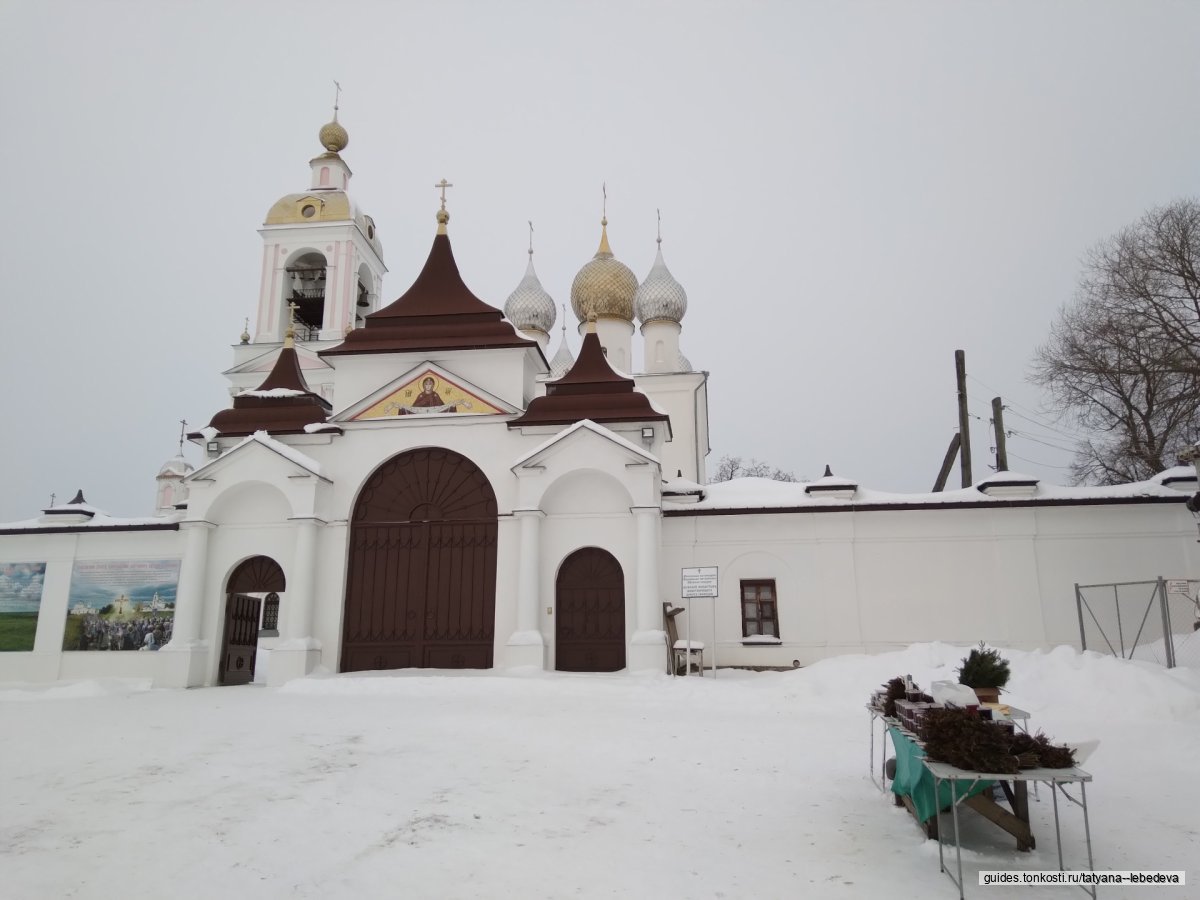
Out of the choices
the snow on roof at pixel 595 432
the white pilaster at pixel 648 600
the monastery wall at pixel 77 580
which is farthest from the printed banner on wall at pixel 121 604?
the white pilaster at pixel 648 600

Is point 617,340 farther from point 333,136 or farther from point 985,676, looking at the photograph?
point 985,676

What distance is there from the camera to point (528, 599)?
54.5ft

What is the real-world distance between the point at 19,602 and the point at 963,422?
26847mm

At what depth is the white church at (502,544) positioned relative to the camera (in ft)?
55.9

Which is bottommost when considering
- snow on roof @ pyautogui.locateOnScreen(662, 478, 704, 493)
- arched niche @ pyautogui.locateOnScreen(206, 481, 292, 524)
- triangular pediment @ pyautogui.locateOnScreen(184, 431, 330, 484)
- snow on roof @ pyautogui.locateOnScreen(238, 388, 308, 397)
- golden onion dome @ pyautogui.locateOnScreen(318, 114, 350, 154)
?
arched niche @ pyautogui.locateOnScreen(206, 481, 292, 524)

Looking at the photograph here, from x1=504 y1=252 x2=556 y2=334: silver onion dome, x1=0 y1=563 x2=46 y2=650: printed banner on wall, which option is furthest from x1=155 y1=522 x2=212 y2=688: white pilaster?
x1=504 y1=252 x2=556 y2=334: silver onion dome

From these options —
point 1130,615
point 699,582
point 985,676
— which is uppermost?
point 699,582

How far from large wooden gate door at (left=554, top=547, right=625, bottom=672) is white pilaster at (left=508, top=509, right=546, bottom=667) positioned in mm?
606

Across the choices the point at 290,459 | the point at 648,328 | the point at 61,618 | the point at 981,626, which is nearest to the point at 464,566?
the point at 290,459

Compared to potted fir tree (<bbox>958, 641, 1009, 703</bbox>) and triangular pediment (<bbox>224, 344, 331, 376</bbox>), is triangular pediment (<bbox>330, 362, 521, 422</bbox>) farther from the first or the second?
potted fir tree (<bbox>958, 641, 1009, 703</bbox>)

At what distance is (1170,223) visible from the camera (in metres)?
21.0

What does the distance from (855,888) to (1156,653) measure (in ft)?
39.4

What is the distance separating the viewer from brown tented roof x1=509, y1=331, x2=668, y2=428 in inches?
703

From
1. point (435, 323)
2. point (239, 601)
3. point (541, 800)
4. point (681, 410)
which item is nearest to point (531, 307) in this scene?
point (681, 410)
